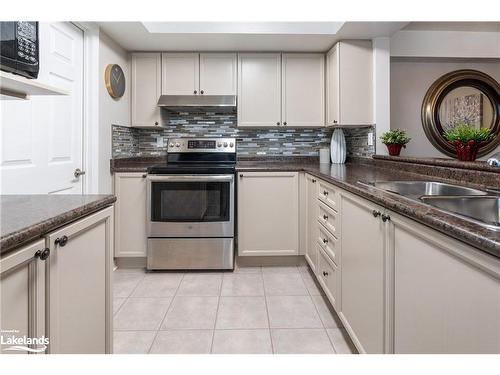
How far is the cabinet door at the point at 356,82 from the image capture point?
2.95 meters

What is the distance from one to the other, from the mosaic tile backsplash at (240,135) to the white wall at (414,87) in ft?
2.19

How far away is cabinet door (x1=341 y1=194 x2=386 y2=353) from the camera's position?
1.31 meters

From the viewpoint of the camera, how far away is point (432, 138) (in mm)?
3658

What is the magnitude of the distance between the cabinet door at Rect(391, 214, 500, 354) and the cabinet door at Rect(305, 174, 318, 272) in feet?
4.57

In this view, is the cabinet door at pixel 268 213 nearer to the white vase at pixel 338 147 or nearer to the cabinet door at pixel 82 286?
the white vase at pixel 338 147

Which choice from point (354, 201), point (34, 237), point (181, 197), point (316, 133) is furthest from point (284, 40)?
point (34, 237)

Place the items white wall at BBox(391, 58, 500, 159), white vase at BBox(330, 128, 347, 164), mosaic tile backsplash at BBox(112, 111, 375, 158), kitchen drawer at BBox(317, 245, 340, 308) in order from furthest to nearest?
white wall at BBox(391, 58, 500, 159), mosaic tile backsplash at BBox(112, 111, 375, 158), white vase at BBox(330, 128, 347, 164), kitchen drawer at BBox(317, 245, 340, 308)

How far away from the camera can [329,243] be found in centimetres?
216

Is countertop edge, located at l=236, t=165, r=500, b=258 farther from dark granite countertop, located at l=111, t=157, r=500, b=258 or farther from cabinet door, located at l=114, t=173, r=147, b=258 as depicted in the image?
cabinet door, located at l=114, t=173, r=147, b=258

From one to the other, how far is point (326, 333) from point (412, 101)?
113 inches

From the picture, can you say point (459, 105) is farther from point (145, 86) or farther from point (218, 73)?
point (145, 86)

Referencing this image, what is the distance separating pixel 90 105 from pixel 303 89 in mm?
1959

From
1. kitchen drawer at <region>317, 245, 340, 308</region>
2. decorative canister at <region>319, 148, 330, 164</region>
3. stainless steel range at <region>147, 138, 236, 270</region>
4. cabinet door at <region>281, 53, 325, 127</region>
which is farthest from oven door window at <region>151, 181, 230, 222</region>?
decorative canister at <region>319, 148, 330, 164</region>

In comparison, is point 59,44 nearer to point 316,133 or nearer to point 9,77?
point 9,77
